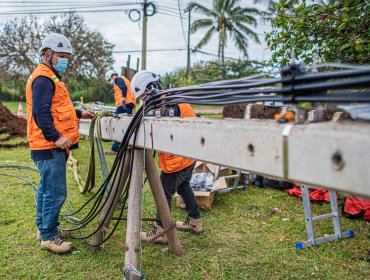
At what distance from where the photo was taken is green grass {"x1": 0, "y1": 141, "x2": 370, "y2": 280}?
3443 mm

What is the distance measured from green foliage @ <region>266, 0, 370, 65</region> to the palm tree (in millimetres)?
29342

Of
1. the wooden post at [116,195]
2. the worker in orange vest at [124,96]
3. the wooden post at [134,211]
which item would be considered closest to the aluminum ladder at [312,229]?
the wooden post at [134,211]

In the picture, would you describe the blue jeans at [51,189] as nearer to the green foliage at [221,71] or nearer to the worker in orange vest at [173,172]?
the worker in orange vest at [173,172]

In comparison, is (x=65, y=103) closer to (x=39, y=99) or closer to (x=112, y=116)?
(x=39, y=99)

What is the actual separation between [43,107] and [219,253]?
234cm

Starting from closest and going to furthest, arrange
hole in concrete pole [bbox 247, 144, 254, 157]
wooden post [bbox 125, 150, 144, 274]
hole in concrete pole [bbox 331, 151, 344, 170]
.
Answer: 1. hole in concrete pole [bbox 331, 151, 344, 170]
2. hole in concrete pole [bbox 247, 144, 254, 157]
3. wooden post [bbox 125, 150, 144, 274]

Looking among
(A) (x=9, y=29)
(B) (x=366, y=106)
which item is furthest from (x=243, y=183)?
(A) (x=9, y=29)

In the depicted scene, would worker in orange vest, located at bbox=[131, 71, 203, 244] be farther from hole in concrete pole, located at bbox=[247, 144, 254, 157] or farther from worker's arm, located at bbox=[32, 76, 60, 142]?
hole in concrete pole, located at bbox=[247, 144, 254, 157]

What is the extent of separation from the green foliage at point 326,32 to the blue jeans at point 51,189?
2934 millimetres

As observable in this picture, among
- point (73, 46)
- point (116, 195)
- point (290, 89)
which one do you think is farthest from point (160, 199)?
point (73, 46)

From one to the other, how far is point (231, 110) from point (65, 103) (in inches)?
191

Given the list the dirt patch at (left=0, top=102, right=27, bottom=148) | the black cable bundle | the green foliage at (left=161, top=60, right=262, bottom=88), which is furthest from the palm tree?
the black cable bundle

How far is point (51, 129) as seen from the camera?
354 centimetres

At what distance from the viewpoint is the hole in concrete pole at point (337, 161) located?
45.2 inches
